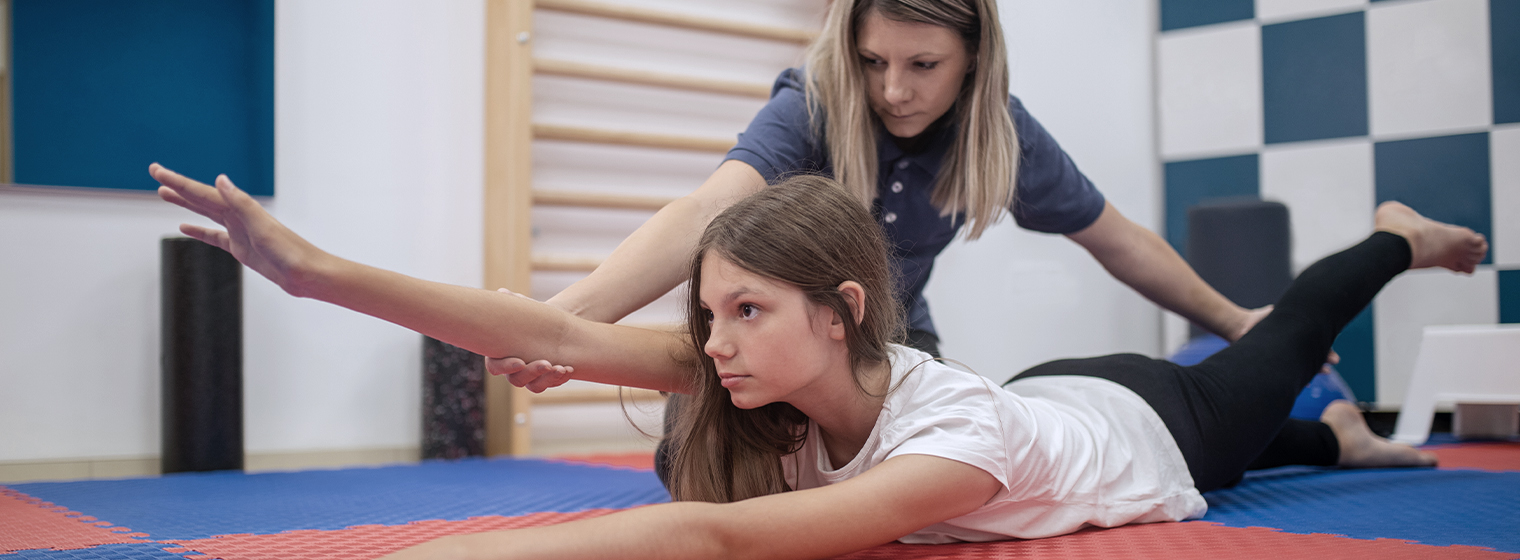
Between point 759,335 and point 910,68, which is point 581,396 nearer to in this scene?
point 910,68

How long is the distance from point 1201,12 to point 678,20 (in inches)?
65.2

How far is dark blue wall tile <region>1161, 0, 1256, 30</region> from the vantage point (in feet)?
10.0

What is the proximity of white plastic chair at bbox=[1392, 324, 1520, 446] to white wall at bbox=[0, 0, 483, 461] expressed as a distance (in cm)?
239

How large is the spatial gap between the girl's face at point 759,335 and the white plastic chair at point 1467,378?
2.22 m

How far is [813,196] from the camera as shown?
3.11ft

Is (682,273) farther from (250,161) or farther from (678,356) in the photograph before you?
(250,161)

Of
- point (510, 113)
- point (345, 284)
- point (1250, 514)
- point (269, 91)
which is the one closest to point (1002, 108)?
point (1250, 514)

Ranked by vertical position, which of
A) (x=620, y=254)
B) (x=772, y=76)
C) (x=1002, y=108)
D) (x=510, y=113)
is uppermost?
(x=772, y=76)

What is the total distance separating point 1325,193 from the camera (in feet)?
9.53

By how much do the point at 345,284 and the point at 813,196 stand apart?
0.41 meters

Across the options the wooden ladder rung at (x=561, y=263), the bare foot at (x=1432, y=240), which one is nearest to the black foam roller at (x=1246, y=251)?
the bare foot at (x=1432, y=240)

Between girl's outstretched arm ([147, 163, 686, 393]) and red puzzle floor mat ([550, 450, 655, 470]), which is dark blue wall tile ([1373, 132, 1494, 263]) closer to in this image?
red puzzle floor mat ([550, 450, 655, 470])

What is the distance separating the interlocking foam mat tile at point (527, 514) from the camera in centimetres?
97

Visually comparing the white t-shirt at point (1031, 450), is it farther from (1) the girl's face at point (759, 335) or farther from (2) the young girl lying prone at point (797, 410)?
(1) the girl's face at point (759, 335)
